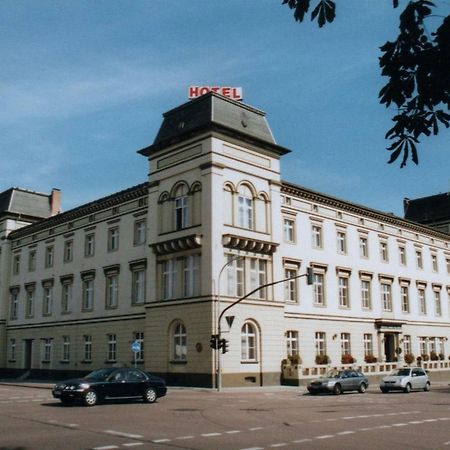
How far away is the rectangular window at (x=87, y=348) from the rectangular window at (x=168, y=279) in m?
10.4

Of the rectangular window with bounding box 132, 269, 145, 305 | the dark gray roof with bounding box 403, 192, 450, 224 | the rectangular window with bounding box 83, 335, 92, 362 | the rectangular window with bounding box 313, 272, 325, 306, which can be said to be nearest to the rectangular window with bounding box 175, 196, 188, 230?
the rectangular window with bounding box 132, 269, 145, 305

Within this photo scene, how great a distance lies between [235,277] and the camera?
123ft

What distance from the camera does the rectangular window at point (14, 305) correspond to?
186 feet

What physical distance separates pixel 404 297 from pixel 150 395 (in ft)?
111

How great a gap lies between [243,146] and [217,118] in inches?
100.0

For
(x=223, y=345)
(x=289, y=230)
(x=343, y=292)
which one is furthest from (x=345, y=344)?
(x=223, y=345)

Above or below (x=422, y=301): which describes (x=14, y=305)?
above

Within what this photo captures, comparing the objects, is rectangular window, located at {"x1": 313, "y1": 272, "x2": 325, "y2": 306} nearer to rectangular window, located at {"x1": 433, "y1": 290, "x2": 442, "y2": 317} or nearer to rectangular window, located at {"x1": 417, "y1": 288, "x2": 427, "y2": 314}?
rectangular window, located at {"x1": 417, "y1": 288, "x2": 427, "y2": 314}

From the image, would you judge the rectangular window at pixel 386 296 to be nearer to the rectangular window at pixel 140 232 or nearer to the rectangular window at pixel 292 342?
the rectangular window at pixel 292 342

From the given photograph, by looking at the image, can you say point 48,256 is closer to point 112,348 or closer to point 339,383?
point 112,348

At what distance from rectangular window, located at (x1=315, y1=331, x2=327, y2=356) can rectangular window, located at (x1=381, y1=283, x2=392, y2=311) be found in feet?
28.5

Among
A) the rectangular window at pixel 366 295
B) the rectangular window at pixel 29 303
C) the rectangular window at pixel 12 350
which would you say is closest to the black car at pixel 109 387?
the rectangular window at pixel 366 295

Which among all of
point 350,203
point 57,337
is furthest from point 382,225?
point 57,337

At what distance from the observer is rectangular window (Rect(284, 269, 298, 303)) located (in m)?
41.6
